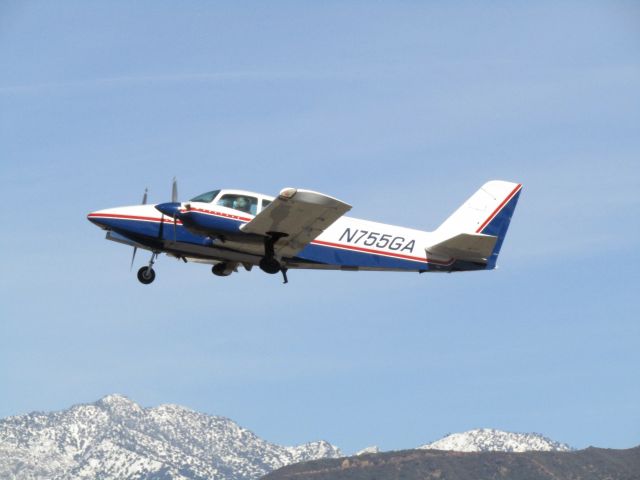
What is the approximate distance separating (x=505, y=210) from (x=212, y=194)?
564 inches

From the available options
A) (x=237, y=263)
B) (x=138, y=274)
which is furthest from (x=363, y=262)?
(x=138, y=274)

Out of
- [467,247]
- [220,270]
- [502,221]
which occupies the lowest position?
[220,270]

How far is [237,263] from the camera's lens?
51.5 meters

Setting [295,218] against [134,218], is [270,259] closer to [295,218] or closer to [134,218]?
[295,218]

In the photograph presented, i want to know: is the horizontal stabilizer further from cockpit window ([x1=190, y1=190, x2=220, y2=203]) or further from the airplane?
cockpit window ([x1=190, y1=190, x2=220, y2=203])

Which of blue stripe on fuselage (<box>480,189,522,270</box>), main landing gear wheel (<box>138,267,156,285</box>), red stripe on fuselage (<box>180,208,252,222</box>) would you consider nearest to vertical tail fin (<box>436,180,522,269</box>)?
blue stripe on fuselage (<box>480,189,522,270</box>)

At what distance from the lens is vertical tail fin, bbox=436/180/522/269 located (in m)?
54.9

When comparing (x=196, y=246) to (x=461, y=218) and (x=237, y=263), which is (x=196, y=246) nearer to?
(x=237, y=263)

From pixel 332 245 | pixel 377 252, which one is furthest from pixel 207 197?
pixel 377 252

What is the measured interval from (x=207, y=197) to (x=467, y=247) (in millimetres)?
11226

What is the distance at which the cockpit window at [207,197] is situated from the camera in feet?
159

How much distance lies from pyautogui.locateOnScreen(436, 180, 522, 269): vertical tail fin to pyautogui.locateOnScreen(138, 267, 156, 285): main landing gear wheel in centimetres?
1312

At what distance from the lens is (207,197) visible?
4844cm

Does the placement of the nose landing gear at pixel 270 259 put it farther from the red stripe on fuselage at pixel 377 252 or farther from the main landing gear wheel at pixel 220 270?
the main landing gear wheel at pixel 220 270
